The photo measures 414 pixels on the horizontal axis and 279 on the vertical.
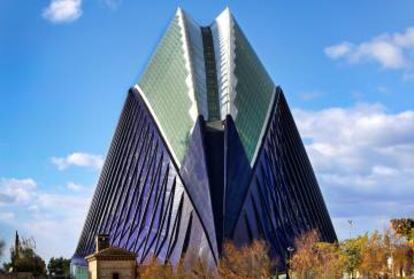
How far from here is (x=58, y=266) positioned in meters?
124

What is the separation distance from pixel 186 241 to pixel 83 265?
15.1 meters

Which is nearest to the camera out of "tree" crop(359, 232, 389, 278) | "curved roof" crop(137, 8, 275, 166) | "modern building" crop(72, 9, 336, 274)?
"tree" crop(359, 232, 389, 278)

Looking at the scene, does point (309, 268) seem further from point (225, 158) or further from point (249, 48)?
point (249, 48)

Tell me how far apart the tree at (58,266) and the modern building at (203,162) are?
33069 millimetres

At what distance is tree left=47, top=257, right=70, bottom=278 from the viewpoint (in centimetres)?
12164

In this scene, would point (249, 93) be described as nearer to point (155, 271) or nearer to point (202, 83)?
point (202, 83)

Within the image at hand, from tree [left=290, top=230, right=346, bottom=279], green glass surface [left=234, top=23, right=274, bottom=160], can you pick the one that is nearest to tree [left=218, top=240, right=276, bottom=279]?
tree [left=290, top=230, right=346, bottom=279]

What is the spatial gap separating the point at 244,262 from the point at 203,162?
15720 millimetres

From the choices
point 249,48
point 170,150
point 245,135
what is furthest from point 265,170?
point 249,48

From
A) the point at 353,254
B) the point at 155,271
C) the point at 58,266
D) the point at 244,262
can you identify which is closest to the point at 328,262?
the point at 244,262

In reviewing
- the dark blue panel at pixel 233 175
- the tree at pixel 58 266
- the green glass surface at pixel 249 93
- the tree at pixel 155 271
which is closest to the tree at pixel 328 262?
the dark blue panel at pixel 233 175

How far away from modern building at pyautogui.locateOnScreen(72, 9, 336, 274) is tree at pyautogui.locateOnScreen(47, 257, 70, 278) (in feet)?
108

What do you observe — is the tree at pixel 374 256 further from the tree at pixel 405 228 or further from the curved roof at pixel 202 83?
the curved roof at pixel 202 83

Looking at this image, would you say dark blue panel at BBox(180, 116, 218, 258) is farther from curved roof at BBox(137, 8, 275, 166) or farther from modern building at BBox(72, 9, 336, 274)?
curved roof at BBox(137, 8, 275, 166)
